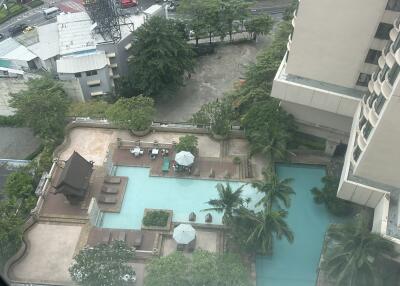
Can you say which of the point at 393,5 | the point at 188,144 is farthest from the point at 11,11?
the point at 393,5

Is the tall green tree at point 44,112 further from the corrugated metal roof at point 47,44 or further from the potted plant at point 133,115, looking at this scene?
the corrugated metal roof at point 47,44

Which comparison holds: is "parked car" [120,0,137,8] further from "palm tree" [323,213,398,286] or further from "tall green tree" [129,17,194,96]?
"palm tree" [323,213,398,286]

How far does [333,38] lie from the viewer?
123 ft

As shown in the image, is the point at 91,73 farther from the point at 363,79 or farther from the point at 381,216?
the point at 381,216

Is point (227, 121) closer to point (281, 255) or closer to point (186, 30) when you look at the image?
point (281, 255)

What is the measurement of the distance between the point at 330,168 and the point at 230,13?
120 feet

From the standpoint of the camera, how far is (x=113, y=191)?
42.5m

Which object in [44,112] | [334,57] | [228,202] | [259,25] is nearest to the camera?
[228,202]

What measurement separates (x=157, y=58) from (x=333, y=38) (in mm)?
27866

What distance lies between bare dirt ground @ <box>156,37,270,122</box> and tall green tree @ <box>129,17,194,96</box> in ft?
12.0

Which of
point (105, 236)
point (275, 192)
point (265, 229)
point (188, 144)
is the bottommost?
point (105, 236)

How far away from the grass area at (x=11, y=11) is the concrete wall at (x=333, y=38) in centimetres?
6240

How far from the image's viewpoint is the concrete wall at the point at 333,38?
35.0 m

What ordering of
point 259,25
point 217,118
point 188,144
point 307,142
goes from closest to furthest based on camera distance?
point 188,144, point 217,118, point 307,142, point 259,25
